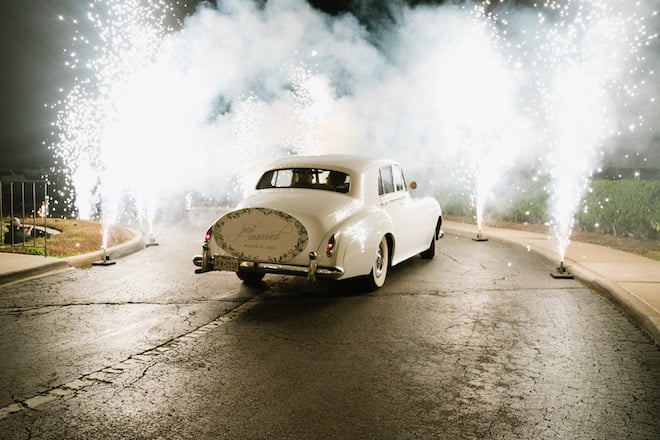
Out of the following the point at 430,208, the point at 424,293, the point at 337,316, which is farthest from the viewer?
the point at 430,208

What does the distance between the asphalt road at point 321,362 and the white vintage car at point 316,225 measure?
43 centimetres

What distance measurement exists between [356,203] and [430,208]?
2858 mm

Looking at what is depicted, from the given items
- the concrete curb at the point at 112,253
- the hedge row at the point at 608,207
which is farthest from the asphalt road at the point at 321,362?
the hedge row at the point at 608,207

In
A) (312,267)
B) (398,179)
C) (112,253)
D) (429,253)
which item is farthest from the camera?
(112,253)

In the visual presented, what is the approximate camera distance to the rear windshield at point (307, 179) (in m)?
8.12

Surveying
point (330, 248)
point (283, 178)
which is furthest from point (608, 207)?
point (330, 248)

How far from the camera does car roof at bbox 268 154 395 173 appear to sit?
8258 mm

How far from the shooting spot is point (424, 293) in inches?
303

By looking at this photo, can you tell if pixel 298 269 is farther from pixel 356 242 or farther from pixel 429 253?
pixel 429 253

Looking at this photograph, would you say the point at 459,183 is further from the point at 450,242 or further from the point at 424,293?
the point at 424,293

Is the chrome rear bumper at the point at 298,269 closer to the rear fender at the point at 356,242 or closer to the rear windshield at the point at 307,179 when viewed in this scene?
the rear fender at the point at 356,242

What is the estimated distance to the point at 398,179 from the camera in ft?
30.9

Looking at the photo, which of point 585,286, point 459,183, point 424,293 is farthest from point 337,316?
point 459,183

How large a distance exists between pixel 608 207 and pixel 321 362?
37.6 ft
